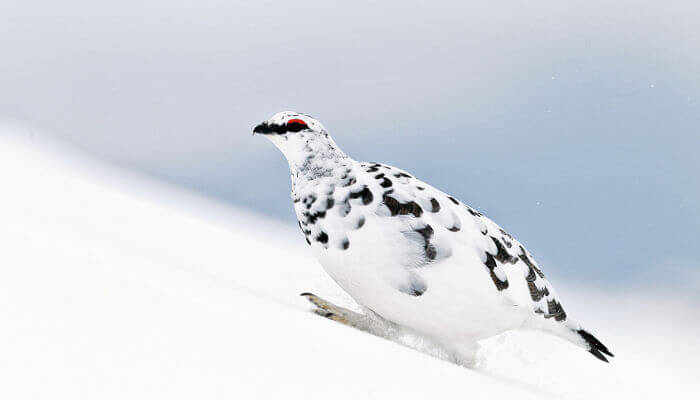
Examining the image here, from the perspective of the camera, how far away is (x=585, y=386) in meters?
4.13

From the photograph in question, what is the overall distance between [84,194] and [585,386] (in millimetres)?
4013

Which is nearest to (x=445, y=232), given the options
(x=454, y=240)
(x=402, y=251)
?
(x=454, y=240)

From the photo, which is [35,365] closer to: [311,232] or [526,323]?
[311,232]

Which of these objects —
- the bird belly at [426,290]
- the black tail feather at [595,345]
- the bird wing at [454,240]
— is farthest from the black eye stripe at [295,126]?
the black tail feather at [595,345]

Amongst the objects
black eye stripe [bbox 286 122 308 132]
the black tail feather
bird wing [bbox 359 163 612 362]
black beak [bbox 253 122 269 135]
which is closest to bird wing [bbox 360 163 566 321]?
bird wing [bbox 359 163 612 362]

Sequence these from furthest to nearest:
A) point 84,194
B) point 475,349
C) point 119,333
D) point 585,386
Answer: point 84,194 → point 585,386 → point 475,349 → point 119,333

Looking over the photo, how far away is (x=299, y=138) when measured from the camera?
309 cm

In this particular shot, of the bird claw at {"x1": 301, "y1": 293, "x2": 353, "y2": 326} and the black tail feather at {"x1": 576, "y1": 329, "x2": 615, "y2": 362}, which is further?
the black tail feather at {"x1": 576, "y1": 329, "x2": 615, "y2": 362}

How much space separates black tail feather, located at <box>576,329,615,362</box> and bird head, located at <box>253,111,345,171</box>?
64.3 inches

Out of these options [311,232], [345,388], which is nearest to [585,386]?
[311,232]

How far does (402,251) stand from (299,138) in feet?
2.53

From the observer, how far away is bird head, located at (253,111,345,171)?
10.1ft

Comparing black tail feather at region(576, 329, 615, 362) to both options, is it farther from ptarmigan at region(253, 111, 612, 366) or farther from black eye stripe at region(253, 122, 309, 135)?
black eye stripe at region(253, 122, 309, 135)

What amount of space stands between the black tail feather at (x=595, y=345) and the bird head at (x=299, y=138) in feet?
5.36
